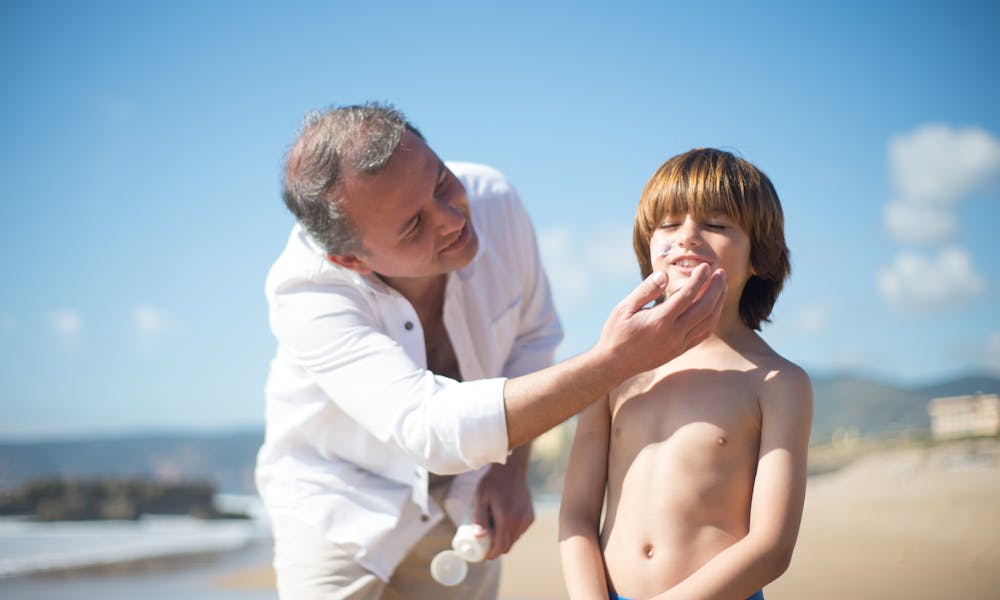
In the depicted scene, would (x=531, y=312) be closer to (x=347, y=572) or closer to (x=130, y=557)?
(x=347, y=572)

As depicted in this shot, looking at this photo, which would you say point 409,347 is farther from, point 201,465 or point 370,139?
point 201,465

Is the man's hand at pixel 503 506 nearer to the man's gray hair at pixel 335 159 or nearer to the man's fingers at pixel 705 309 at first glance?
the man's gray hair at pixel 335 159

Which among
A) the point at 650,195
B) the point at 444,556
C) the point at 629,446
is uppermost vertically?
the point at 650,195

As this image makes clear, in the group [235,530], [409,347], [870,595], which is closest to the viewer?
[409,347]

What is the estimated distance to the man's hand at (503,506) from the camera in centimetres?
308

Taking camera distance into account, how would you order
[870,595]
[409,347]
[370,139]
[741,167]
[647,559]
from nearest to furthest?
[647,559] → [741,167] → [370,139] → [409,347] → [870,595]

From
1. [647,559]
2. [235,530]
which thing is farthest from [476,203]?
[235,530]

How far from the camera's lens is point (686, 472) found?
86.5 inches

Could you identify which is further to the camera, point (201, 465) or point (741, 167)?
point (201, 465)

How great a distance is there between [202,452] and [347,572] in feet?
113

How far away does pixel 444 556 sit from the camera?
3127 mm

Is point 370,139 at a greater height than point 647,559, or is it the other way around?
point 370,139

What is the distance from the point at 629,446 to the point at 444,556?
1055mm

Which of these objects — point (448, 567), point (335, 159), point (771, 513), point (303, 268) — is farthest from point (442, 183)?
point (771, 513)
